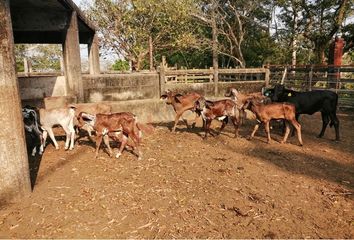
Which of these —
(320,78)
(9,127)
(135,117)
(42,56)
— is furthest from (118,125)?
(42,56)

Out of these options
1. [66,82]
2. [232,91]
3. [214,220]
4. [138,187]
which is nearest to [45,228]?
[138,187]

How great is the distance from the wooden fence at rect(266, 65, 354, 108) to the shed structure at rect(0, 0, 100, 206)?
32.0 ft

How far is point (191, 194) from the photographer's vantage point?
5.69 metres

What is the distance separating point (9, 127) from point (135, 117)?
9.83ft

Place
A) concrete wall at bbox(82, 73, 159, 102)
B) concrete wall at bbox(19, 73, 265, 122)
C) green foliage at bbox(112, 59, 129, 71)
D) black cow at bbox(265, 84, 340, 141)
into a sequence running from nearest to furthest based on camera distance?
1. black cow at bbox(265, 84, 340, 141)
2. concrete wall at bbox(19, 73, 265, 122)
3. concrete wall at bbox(82, 73, 159, 102)
4. green foliage at bbox(112, 59, 129, 71)

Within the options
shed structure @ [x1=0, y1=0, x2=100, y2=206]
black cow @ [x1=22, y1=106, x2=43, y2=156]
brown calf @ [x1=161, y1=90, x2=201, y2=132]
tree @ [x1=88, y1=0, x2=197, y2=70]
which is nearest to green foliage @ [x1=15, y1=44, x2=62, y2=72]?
tree @ [x1=88, y1=0, x2=197, y2=70]

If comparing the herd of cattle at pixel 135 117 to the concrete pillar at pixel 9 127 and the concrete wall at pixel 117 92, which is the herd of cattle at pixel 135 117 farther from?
the concrete pillar at pixel 9 127

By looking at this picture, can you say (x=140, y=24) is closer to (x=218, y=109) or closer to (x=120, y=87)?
(x=120, y=87)

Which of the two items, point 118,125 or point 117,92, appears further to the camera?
point 117,92

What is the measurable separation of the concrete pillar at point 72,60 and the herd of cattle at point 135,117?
174cm

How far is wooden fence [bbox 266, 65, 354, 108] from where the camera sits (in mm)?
14782

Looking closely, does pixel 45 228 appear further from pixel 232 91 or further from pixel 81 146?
pixel 232 91

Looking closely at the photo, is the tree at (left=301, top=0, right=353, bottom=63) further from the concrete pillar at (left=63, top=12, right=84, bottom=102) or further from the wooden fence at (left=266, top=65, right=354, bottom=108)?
the concrete pillar at (left=63, top=12, right=84, bottom=102)

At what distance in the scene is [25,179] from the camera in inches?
218
